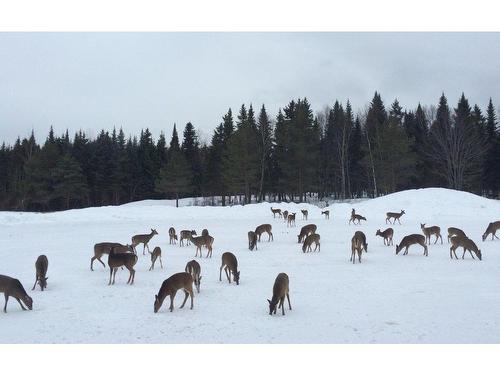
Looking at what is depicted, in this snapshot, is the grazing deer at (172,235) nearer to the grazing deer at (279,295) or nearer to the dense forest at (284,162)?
the grazing deer at (279,295)

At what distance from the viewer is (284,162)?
61.5 meters

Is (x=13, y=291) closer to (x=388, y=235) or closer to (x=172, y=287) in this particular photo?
(x=172, y=287)

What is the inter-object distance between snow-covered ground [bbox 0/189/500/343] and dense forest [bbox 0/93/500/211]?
37793mm

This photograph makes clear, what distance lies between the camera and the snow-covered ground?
8.64 metres

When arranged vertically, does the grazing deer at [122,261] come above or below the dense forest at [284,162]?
below

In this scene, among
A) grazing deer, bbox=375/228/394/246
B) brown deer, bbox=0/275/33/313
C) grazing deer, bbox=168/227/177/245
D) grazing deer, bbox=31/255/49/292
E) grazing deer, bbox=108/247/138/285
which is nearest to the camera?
brown deer, bbox=0/275/33/313

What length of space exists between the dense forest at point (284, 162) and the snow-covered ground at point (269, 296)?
124 feet

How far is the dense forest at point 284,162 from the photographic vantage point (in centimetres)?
6059

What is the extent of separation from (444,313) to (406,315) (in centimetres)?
97

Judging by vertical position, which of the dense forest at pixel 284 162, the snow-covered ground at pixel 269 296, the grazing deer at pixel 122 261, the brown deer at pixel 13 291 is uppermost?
the dense forest at pixel 284 162

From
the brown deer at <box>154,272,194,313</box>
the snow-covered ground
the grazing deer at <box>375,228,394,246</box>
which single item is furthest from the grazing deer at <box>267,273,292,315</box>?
the grazing deer at <box>375,228,394,246</box>

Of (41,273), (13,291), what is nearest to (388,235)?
(41,273)

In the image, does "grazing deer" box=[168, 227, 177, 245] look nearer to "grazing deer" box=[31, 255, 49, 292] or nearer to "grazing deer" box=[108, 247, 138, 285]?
"grazing deer" box=[108, 247, 138, 285]

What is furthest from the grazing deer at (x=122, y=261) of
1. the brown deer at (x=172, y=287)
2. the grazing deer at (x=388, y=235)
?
the grazing deer at (x=388, y=235)
